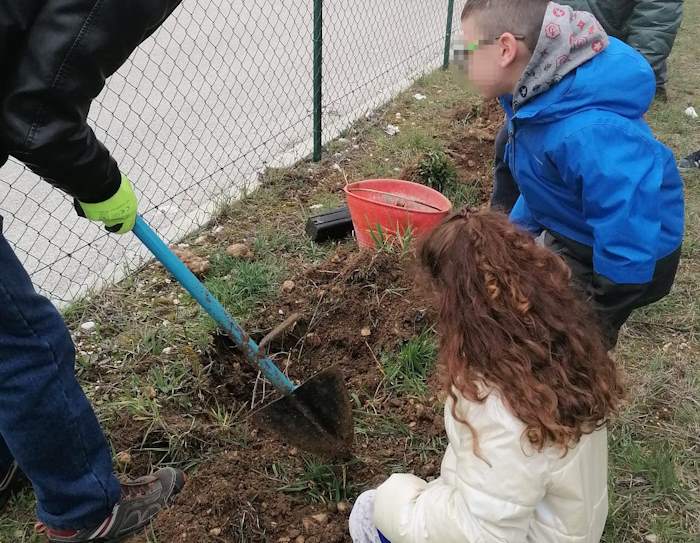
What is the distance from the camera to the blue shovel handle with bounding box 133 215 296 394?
1805 millimetres

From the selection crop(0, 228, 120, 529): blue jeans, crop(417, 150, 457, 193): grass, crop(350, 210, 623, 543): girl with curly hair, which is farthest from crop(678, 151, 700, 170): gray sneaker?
crop(0, 228, 120, 529): blue jeans

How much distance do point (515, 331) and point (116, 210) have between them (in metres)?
1.03

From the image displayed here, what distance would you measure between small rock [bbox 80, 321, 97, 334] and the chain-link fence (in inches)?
10.2

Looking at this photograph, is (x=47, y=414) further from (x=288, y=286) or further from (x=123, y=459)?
(x=288, y=286)

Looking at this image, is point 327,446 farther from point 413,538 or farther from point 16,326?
point 16,326

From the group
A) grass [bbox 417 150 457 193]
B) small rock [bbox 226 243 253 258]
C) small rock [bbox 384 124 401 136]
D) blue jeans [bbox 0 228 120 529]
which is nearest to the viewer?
blue jeans [bbox 0 228 120 529]

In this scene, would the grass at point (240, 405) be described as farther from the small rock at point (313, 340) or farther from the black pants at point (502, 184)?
the black pants at point (502, 184)

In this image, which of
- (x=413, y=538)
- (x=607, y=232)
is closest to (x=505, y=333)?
(x=413, y=538)

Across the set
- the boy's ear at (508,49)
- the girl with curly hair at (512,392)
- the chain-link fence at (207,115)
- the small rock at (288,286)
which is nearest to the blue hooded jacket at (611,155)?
the boy's ear at (508,49)

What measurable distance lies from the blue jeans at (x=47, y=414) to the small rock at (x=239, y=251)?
1.58 meters

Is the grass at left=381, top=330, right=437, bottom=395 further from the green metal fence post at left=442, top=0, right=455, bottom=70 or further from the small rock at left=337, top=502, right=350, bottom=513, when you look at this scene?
the green metal fence post at left=442, top=0, right=455, bottom=70

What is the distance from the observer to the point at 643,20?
533cm

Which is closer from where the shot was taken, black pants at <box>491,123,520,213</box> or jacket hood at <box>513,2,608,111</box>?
jacket hood at <box>513,2,608,111</box>

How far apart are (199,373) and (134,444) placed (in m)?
0.36
